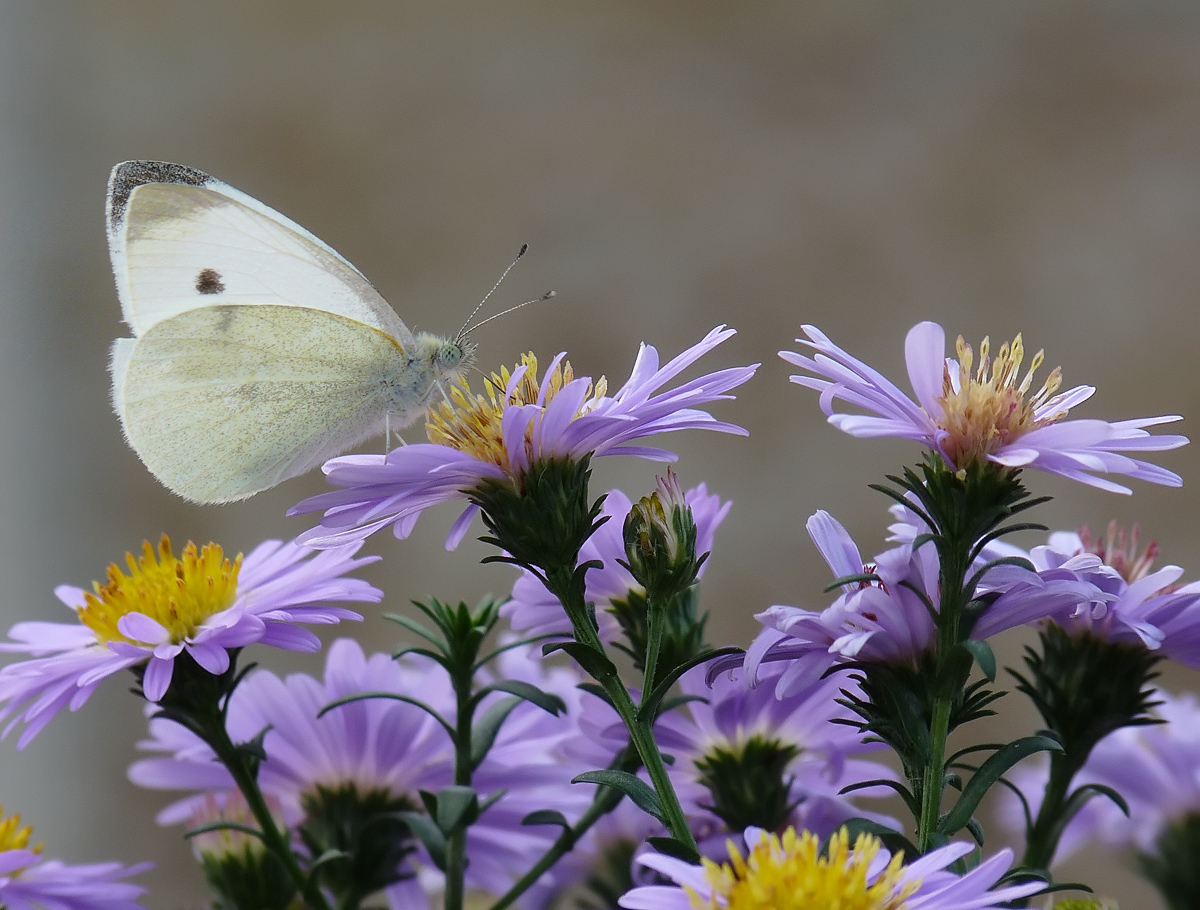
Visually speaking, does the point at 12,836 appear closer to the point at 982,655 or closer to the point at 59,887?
the point at 59,887

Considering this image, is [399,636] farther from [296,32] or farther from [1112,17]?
[1112,17]

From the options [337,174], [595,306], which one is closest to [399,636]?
[595,306]

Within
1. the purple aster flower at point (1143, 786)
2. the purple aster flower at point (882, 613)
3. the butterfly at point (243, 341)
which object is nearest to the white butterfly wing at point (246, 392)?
the butterfly at point (243, 341)

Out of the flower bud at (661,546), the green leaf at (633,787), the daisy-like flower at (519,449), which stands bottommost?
the green leaf at (633,787)

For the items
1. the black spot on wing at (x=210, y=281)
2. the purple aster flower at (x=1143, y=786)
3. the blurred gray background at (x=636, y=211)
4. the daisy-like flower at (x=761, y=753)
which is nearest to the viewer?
the daisy-like flower at (x=761, y=753)

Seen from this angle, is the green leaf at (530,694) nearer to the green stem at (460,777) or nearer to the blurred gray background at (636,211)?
the green stem at (460,777)

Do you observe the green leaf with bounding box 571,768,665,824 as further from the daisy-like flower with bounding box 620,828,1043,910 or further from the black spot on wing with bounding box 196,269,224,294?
the black spot on wing with bounding box 196,269,224,294

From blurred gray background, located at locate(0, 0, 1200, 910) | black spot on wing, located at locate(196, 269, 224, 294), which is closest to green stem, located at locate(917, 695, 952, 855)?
black spot on wing, located at locate(196, 269, 224, 294)
